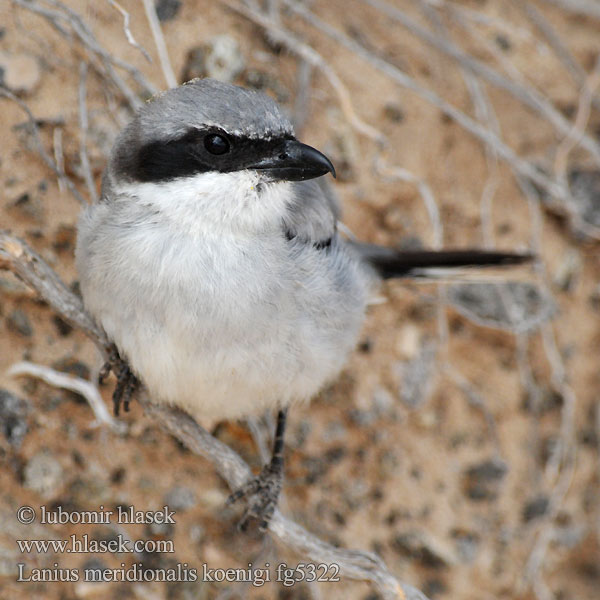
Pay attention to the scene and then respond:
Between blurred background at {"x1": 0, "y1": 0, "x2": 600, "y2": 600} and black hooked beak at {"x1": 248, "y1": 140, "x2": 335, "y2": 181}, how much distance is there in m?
0.84

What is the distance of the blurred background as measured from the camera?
272cm

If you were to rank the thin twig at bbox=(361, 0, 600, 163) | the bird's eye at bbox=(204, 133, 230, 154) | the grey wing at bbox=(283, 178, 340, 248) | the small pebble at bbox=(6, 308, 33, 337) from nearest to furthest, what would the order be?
1. the bird's eye at bbox=(204, 133, 230, 154)
2. the grey wing at bbox=(283, 178, 340, 248)
3. the small pebble at bbox=(6, 308, 33, 337)
4. the thin twig at bbox=(361, 0, 600, 163)

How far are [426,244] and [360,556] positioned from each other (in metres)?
1.82

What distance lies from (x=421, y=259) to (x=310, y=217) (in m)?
0.79

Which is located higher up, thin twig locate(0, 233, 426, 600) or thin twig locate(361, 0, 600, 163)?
thin twig locate(361, 0, 600, 163)

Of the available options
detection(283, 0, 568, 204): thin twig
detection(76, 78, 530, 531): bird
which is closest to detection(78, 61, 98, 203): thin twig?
detection(76, 78, 530, 531): bird

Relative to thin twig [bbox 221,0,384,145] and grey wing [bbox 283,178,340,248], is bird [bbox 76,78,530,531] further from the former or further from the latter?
thin twig [bbox 221,0,384,145]

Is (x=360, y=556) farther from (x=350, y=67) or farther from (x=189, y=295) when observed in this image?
(x=350, y=67)

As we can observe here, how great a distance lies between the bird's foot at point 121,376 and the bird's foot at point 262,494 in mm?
489

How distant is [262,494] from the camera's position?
8.46 feet

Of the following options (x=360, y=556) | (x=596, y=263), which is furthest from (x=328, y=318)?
(x=596, y=263)

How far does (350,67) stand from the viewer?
349 centimetres

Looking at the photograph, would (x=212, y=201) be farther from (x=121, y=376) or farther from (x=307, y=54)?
(x=307, y=54)

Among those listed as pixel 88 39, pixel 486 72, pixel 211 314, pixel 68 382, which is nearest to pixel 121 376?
pixel 68 382
